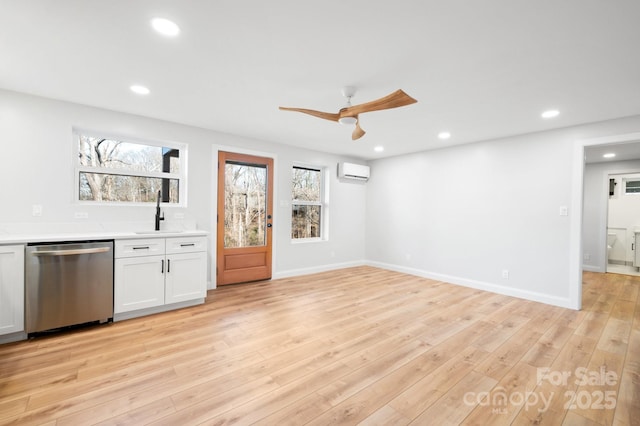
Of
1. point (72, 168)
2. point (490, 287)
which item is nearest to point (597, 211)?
point (490, 287)

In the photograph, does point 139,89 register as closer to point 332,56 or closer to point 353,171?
point 332,56

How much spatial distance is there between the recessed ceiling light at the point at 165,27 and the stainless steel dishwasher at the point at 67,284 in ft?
7.14

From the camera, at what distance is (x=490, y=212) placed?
448cm

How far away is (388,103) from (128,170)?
11.0 ft

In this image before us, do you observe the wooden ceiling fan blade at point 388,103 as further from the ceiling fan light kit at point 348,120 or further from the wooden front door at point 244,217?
the wooden front door at point 244,217

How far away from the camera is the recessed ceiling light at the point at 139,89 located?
2.79m

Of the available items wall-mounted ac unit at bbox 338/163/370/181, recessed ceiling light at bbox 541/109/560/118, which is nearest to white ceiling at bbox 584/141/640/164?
recessed ceiling light at bbox 541/109/560/118

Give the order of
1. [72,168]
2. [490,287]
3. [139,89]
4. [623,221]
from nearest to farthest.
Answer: [139,89] → [72,168] → [490,287] → [623,221]

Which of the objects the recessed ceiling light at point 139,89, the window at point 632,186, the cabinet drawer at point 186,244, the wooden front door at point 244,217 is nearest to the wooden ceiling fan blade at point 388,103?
the recessed ceiling light at point 139,89

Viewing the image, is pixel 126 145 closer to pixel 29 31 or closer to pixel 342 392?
pixel 29 31

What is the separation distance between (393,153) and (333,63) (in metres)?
3.66

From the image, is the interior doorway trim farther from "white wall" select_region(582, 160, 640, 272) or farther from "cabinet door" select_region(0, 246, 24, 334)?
"cabinet door" select_region(0, 246, 24, 334)

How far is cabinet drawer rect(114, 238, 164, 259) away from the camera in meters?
3.01

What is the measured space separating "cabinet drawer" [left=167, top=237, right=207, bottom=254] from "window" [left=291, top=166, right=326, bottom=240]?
199 cm
